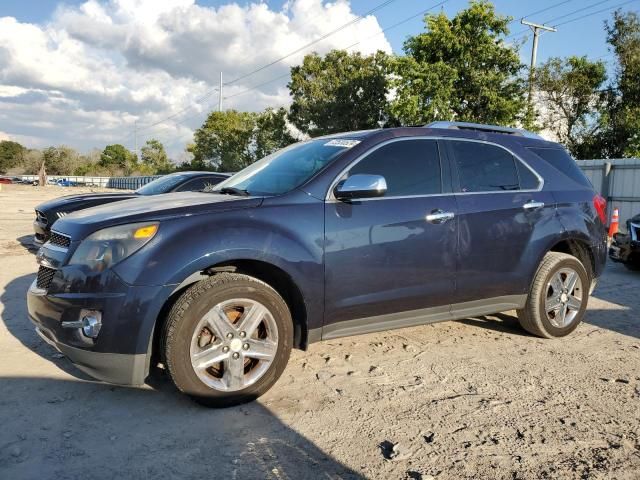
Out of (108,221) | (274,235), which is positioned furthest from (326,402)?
(108,221)

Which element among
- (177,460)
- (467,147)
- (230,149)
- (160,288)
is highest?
(230,149)

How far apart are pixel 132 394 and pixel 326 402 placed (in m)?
1.30

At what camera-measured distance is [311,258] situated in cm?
346

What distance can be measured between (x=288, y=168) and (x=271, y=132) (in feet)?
128

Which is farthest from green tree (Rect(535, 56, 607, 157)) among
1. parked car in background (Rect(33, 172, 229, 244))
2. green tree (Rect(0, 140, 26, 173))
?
green tree (Rect(0, 140, 26, 173))

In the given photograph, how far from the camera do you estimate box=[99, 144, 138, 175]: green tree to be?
311 ft

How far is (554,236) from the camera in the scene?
4613 millimetres

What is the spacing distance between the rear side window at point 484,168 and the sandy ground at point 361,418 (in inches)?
54.9

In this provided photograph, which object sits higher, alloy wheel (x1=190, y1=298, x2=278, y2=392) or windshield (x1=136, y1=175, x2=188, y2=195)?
windshield (x1=136, y1=175, x2=188, y2=195)

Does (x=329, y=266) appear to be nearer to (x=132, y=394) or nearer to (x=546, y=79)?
(x=132, y=394)

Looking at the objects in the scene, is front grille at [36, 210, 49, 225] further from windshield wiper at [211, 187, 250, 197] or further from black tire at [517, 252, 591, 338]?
black tire at [517, 252, 591, 338]

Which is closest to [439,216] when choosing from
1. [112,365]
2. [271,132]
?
[112,365]

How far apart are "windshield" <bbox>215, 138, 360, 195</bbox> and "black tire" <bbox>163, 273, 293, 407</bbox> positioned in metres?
0.77

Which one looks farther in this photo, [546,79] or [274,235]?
[546,79]
